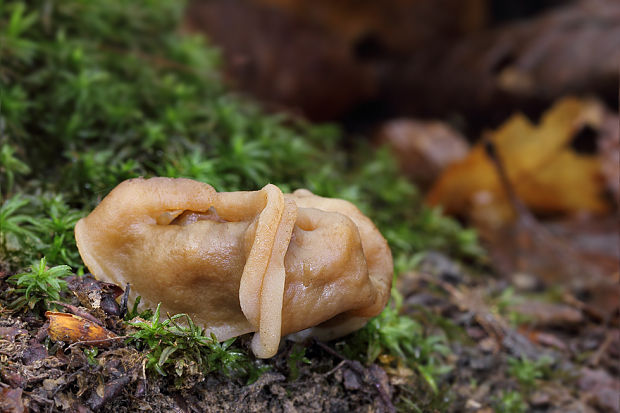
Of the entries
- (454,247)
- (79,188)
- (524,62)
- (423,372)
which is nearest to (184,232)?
(79,188)

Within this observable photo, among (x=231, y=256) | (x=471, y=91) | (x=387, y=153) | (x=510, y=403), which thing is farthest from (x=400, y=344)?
(x=471, y=91)

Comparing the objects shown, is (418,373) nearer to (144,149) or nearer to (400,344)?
(400,344)

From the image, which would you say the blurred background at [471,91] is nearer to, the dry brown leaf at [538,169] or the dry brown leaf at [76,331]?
the dry brown leaf at [538,169]

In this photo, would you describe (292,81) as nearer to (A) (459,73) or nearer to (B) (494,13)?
(A) (459,73)

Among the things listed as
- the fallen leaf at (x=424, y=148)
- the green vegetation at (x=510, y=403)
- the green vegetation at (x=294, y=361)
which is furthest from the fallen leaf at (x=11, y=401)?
the fallen leaf at (x=424, y=148)

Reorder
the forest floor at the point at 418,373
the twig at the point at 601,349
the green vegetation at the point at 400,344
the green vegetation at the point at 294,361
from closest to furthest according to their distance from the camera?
the forest floor at the point at 418,373
the green vegetation at the point at 294,361
the green vegetation at the point at 400,344
the twig at the point at 601,349

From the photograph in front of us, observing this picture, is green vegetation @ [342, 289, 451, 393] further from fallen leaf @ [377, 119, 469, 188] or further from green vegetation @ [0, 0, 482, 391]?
fallen leaf @ [377, 119, 469, 188]

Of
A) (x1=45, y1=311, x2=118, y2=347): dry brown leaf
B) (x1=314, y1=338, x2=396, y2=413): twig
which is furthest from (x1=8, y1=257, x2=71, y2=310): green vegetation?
(x1=314, y1=338, x2=396, y2=413): twig
